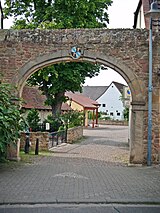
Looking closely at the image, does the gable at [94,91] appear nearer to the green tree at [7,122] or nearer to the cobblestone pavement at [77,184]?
the cobblestone pavement at [77,184]

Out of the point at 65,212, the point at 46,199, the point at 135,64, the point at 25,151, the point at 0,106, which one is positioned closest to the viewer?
the point at 65,212

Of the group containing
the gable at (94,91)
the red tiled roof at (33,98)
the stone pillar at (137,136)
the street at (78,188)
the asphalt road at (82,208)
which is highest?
the gable at (94,91)

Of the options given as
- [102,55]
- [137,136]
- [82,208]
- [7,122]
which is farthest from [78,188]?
[102,55]

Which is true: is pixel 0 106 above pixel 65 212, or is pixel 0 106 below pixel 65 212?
above

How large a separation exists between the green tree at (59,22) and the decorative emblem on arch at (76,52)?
974 centimetres

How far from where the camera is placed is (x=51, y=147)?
1867 cm

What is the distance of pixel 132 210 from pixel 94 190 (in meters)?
1.70

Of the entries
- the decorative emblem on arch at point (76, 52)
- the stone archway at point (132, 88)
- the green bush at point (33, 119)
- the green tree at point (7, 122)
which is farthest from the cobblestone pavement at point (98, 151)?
the green tree at point (7, 122)

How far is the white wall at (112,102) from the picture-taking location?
73500 millimetres

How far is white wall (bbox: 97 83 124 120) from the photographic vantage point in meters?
73.5

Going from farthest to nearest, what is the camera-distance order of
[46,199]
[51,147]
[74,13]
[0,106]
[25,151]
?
[74,13] < [51,147] < [25,151] < [0,106] < [46,199]

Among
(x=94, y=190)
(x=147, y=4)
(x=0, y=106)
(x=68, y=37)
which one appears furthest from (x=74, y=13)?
(x=94, y=190)

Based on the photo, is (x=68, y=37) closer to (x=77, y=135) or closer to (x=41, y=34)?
(x=41, y=34)

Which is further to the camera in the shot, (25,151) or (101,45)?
(25,151)
